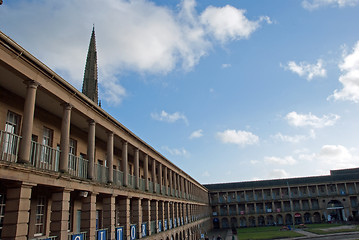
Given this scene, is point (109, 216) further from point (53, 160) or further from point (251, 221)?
point (251, 221)

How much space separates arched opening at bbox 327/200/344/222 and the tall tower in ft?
210

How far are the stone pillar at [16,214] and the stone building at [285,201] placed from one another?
74429mm

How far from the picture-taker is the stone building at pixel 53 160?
422 inches

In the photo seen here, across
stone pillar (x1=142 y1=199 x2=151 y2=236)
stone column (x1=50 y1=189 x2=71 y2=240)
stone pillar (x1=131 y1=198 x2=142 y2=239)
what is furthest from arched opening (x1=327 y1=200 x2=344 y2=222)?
stone column (x1=50 y1=189 x2=71 y2=240)

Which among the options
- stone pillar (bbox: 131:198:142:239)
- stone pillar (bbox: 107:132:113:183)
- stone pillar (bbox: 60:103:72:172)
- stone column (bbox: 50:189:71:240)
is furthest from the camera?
stone pillar (bbox: 131:198:142:239)

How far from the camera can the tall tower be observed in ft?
216

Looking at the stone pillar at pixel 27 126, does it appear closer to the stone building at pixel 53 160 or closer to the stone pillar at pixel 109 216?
the stone building at pixel 53 160

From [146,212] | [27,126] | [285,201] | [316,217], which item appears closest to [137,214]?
[146,212]

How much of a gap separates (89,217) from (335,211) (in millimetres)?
80523

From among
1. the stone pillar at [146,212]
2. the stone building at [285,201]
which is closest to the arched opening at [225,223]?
the stone building at [285,201]

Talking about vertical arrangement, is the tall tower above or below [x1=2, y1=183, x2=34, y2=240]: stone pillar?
above

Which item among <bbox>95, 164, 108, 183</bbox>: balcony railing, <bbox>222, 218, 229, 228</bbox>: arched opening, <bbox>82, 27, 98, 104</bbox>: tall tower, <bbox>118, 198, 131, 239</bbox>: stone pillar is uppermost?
<bbox>82, 27, 98, 104</bbox>: tall tower

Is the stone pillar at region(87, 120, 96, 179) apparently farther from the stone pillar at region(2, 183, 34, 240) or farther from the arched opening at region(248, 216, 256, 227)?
the arched opening at region(248, 216, 256, 227)

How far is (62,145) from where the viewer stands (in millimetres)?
13727
